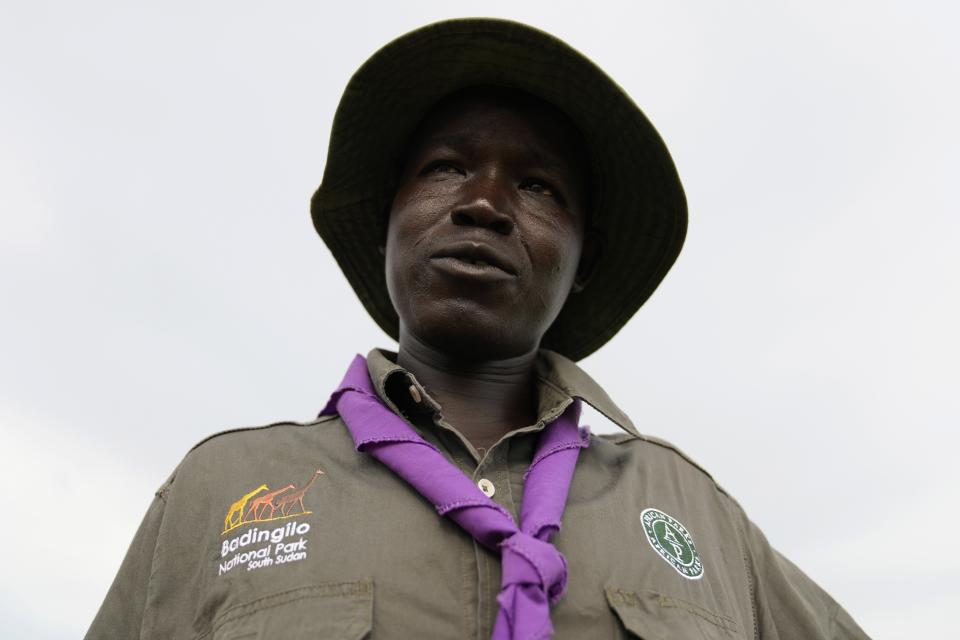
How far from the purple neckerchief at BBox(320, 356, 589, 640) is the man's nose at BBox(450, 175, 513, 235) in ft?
2.03

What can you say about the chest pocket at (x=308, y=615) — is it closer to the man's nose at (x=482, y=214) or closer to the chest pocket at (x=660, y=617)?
the chest pocket at (x=660, y=617)

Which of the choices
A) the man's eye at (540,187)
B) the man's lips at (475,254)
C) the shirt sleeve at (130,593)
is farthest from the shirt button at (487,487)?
the man's eye at (540,187)

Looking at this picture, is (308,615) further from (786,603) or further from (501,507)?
(786,603)

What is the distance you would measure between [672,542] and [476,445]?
69 cm

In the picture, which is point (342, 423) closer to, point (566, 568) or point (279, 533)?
point (279, 533)

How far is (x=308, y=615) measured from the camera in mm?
2299

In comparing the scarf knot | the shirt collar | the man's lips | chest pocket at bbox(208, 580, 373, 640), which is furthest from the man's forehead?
chest pocket at bbox(208, 580, 373, 640)

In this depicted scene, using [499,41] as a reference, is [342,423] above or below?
below

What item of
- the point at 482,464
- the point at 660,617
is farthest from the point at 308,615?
the point at 660,617

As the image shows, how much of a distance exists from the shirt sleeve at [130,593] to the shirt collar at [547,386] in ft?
2.46

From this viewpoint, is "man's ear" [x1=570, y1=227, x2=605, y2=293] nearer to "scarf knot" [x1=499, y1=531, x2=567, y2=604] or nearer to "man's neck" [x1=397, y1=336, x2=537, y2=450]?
"man's neck" [x1=397, y1=336, x2=537, y2=450]

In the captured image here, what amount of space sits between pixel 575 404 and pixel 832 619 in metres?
1.14

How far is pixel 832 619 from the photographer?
126 inches

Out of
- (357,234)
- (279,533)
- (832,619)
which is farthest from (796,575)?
(357,234)
